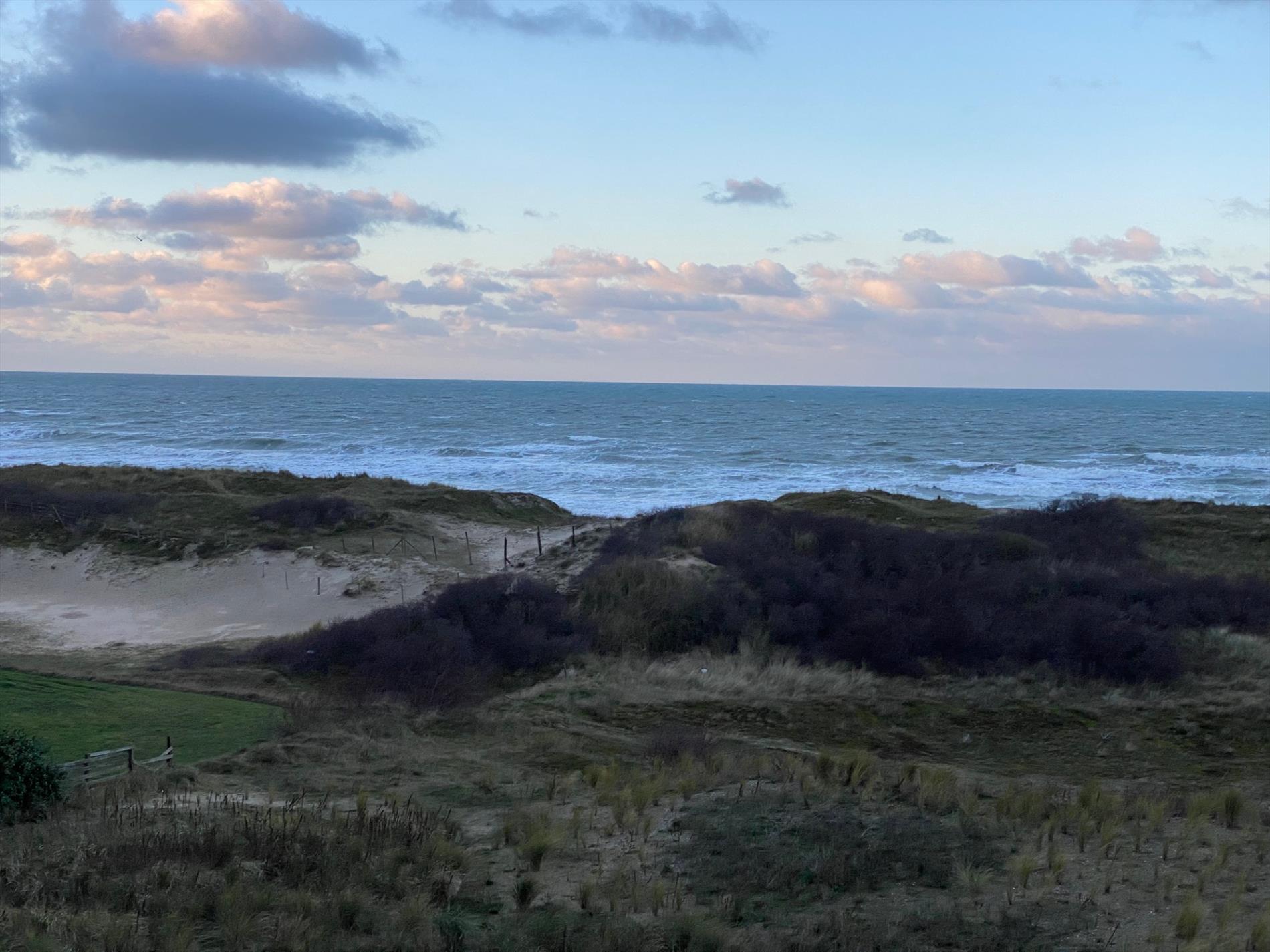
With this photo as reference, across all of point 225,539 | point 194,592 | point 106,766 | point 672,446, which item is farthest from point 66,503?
point 672,446

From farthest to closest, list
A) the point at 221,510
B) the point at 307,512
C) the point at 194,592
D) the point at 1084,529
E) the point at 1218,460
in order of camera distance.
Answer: the point at 1218,460 → the point at 221,510 → the point at 307,512 → the point at 194,592 → the point at 1084,529

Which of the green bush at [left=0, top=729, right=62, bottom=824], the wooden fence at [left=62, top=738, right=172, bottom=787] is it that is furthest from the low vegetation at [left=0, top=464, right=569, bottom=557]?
the green bush at [left=0, top=729, right=62, bottom=824]

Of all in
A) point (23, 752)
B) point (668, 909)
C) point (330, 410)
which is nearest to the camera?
point (668, 909)

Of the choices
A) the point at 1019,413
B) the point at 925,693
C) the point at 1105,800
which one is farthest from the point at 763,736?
the point at 1019,413

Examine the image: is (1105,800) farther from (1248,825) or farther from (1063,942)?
(1063,942)

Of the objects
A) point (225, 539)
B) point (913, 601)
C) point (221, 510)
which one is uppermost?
point (221, 510)

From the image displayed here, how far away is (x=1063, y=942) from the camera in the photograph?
817 centimetres

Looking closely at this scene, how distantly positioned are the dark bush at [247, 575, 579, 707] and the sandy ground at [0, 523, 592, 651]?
163 inches

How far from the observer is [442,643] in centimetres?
1925

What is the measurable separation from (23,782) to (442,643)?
8720mm

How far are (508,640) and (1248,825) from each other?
497 inches

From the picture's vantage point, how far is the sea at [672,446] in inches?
2322

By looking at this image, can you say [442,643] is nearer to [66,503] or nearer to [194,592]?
[194,592]

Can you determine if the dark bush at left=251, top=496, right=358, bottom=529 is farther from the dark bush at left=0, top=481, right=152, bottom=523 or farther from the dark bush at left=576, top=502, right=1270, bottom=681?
the dark bush at left=576, top=502, right=1270, bottom=681
